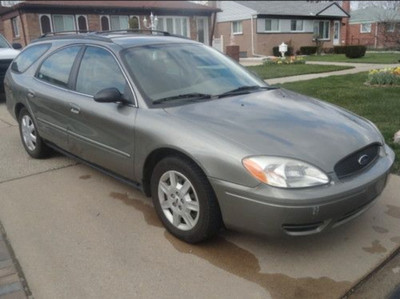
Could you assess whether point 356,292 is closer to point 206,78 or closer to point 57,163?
point 206,78

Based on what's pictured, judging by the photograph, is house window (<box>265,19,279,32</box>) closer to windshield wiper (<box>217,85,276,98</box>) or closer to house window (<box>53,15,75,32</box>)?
house window (<box>53,15,75,32</box>)

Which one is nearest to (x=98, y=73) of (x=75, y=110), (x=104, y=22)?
(x=75, y=110)

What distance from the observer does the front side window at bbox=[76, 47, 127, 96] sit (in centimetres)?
371

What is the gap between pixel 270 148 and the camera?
2.76m

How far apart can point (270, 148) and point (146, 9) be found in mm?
25023

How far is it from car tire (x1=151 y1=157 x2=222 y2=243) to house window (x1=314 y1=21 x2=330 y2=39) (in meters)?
33.1

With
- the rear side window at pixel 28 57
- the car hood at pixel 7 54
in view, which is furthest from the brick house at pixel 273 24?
the rear side window at pixel 28 57

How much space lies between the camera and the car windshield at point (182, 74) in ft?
11.6

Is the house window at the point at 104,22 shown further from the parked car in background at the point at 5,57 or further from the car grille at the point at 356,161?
the car grille at the point at 356,161

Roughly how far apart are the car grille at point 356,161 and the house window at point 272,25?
2989 centimetres

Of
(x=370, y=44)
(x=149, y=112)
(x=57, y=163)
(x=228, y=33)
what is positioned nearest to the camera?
(x=149, y=112)

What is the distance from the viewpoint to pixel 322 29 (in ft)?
115

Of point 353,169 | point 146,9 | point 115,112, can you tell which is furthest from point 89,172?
point 146,9

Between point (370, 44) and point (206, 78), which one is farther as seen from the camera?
point (370, 44)
